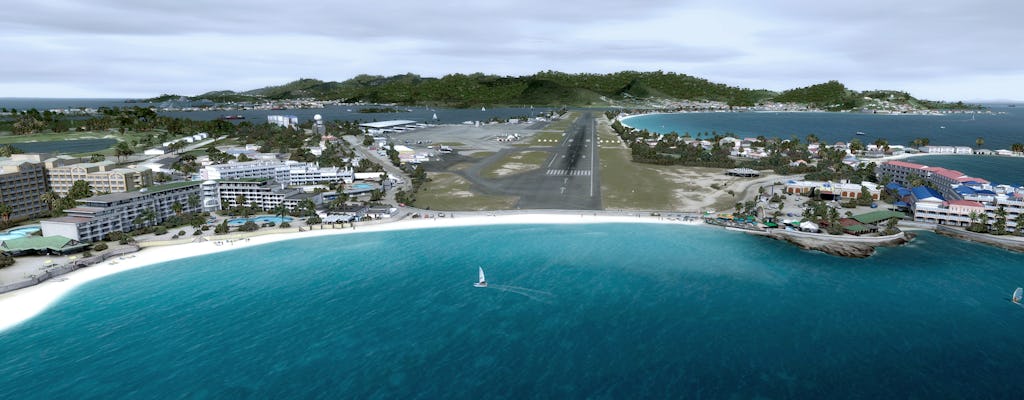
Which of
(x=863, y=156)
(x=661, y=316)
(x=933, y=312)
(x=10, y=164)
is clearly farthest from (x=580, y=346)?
(x=863, y=156)

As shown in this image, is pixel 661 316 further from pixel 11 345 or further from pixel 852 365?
pixel 11 345

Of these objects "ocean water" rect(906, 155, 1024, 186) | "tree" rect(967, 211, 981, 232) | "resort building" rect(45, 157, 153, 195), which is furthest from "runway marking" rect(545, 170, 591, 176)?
"ocean water" rect(906, 155, 1024, 186)

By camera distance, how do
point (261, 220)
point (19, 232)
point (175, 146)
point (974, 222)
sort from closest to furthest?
point (19, 232), point (974, 222), point (261, 220), point (175, 146)

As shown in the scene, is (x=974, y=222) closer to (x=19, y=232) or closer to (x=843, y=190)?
(x=843, y=190)

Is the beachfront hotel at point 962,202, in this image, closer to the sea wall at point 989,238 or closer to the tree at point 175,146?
the sea wall at point 989,238

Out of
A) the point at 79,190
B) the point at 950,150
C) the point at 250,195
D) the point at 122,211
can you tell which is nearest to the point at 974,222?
the point at 250,195

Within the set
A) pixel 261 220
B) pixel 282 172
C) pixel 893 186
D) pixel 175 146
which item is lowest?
pixel 261 220

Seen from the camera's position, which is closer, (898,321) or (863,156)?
(898,321)
